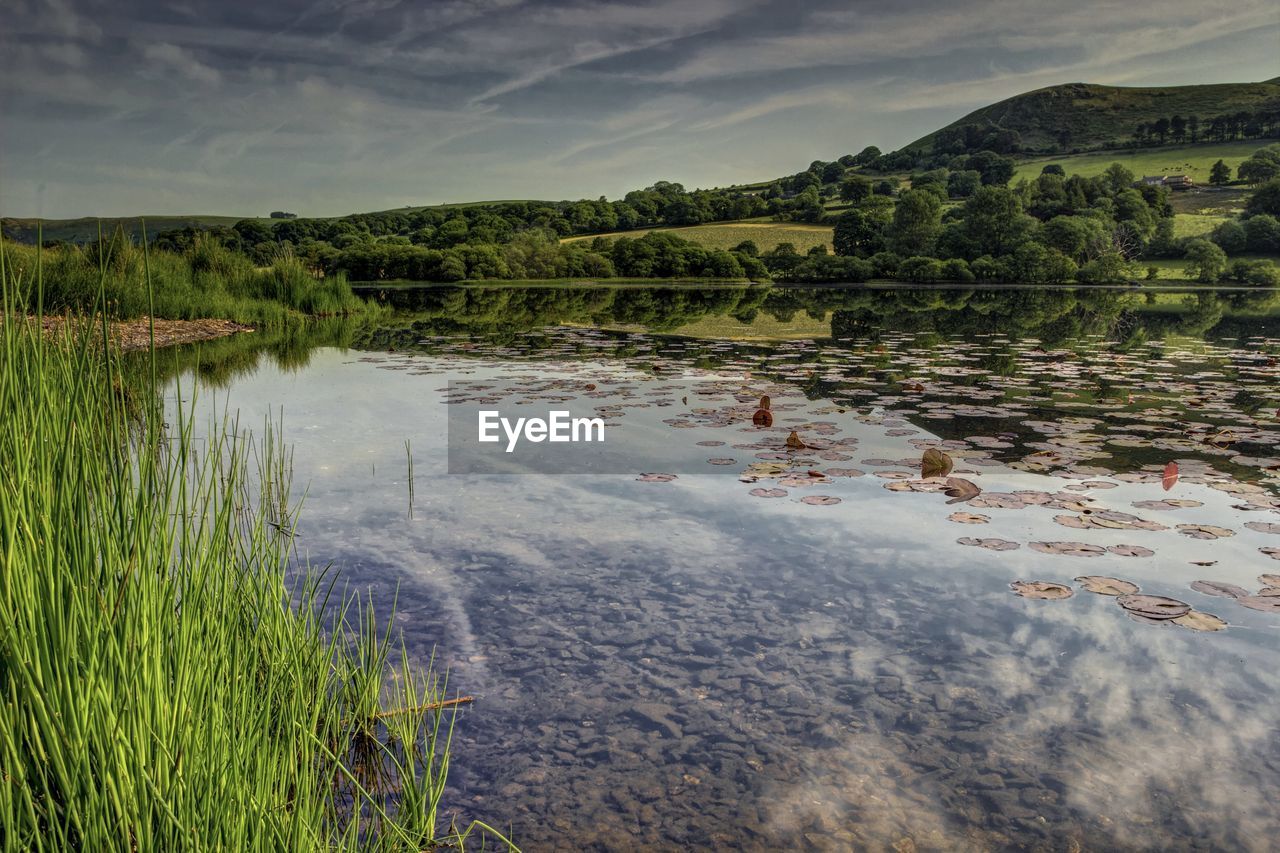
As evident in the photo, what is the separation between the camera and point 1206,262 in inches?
2377

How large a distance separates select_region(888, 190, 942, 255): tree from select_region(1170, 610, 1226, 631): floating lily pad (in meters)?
72.7

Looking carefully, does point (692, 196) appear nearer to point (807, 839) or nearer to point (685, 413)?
point (685, 413)

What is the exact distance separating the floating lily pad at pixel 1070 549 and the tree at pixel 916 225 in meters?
72.0

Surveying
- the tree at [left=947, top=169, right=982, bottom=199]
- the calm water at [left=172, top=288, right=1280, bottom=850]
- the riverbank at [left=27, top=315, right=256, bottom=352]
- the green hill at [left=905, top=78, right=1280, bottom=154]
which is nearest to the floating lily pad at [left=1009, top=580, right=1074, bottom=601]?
the calm water at [left=172, top=288, right=1280, bottom=850]

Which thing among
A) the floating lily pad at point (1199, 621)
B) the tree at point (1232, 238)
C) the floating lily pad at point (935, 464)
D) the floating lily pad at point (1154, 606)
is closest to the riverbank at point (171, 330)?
the floating lily pad at point (935, 464)

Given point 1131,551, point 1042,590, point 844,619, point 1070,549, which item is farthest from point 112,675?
point 1131,551

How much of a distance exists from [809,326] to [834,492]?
52.9 ft

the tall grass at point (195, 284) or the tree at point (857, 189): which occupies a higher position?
the tree at point (857, 189)

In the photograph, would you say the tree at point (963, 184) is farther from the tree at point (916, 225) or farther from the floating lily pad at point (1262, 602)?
the floating lily pad at point (1262, 602)

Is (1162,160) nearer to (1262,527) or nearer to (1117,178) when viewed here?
(1117,178)

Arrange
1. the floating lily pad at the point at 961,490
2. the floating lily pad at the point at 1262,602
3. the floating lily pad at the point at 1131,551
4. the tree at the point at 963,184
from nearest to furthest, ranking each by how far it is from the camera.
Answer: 1. the floating lily pad at the point at 1262,602
2. the floating lily pad at the point at 1131,551
3. the floating lily pad at the point at 961,490
4. the tree at the point at 963,184

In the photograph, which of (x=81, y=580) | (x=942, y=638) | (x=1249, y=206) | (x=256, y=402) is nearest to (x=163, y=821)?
(x=81, y=580)

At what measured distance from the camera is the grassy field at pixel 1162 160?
10056cm

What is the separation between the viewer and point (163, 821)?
1565mm
